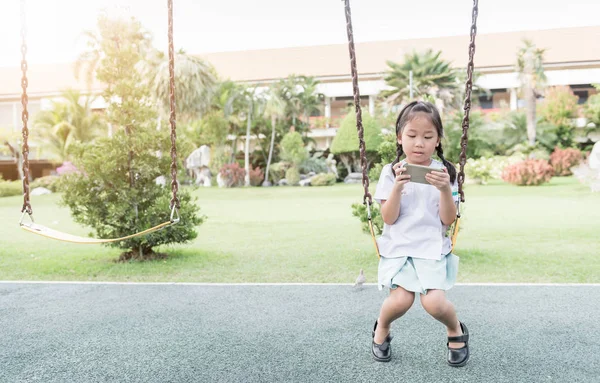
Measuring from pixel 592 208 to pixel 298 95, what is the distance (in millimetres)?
19592

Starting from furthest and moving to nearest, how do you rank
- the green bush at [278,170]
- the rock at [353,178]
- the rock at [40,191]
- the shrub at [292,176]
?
the rock at [353,178], the green bush at [278,170], the shrub at [292,176], the rock at [40,191]

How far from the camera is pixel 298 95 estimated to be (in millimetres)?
30078

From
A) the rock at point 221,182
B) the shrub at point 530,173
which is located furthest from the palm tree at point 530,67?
the rock at point 221,182

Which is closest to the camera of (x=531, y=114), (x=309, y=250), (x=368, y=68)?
(x=309, y=250)

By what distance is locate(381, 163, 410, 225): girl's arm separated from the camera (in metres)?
2.50

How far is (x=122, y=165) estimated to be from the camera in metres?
6.42

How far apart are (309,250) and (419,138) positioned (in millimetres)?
5370

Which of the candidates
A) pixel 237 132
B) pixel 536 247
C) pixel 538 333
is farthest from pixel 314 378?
pixel 237 132

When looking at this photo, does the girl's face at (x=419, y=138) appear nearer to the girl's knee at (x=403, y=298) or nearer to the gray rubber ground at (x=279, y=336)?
the girl's knee at (x=403, y=298)

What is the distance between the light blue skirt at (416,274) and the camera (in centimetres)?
258

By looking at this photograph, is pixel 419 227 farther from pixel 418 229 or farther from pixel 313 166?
pixel 313 166

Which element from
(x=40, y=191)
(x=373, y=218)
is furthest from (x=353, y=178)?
(x=373, y=218)

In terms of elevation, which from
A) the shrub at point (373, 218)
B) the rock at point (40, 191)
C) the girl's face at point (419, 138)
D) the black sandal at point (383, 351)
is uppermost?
the girl's face at point (419, 138)

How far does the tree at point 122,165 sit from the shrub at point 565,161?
23.0 meters
